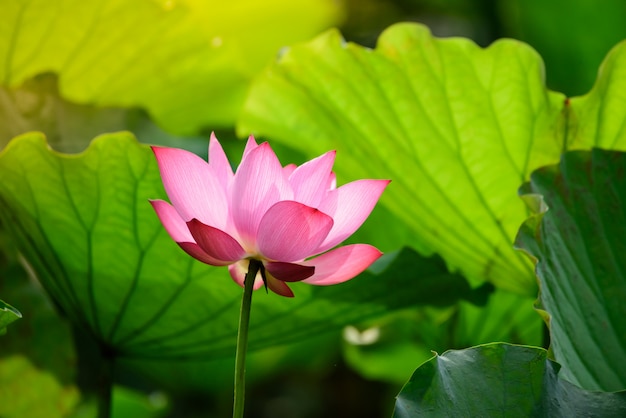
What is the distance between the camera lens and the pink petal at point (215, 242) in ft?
1.44

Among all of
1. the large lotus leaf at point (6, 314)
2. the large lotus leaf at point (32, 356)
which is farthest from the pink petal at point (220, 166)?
the large lotus leaf at point (32, 356)

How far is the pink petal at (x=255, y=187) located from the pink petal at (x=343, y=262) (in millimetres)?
50

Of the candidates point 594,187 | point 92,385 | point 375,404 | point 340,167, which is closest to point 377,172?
point 340,167

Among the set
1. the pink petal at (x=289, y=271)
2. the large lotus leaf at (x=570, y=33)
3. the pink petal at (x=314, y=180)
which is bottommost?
the large lotus leaf at (x=570, y=33)

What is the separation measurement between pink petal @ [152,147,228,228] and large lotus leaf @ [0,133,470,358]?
0.68 ft

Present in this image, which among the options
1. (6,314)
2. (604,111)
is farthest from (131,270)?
(604,111)

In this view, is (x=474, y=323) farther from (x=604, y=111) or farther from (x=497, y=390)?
(x=497, y=390)

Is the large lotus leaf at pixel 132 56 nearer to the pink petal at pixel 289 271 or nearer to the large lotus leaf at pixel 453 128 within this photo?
the large lotus leaf at pixel 453 128

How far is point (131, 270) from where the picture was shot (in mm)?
686

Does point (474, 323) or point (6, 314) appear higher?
point (6, 314)

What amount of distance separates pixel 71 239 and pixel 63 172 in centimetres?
6

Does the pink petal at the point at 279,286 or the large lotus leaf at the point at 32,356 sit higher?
the pink petal at the point at 279,286

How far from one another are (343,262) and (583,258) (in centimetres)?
26

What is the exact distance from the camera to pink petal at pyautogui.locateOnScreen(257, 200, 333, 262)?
0.44 m
